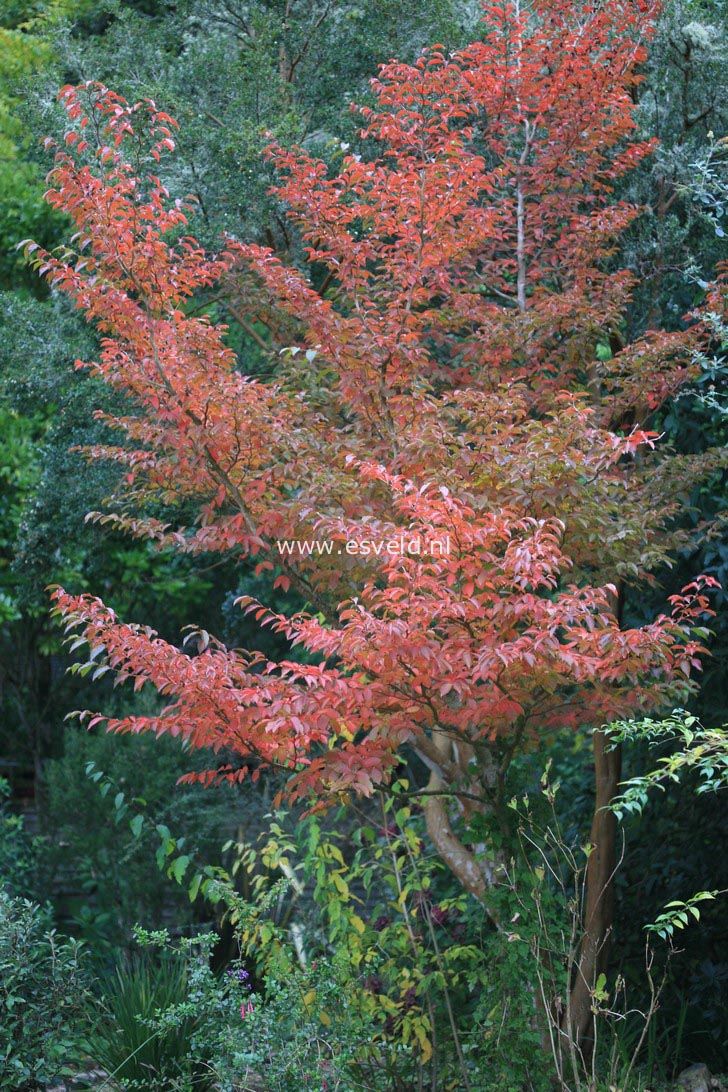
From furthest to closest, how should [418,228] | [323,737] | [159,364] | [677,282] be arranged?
[677,282] < [418,228] < [159,364] < [323,737]

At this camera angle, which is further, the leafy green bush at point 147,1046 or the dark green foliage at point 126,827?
the dark green foliage at point 126,827

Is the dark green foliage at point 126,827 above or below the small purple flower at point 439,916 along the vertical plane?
below

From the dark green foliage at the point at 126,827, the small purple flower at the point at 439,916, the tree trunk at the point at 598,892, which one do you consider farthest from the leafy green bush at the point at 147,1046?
the dark green foliage at the point at 126,827

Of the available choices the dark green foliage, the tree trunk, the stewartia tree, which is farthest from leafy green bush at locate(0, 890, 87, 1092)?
the dark green foliage

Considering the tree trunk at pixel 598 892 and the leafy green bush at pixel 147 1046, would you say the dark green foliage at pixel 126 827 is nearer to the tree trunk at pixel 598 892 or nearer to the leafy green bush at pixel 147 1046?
the leafy green bush at pixel 147 1046

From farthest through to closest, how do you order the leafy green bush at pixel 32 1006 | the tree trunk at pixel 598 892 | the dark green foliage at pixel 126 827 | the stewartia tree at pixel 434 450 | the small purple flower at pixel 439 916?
the dark green foliage at pixel 126 827 → the small purple flower at pixel 439 916 → the tree trunk at pixel 598 892 → the leafy green bush at pixel 32 1006 → the stewartia tree at pixel 434 450

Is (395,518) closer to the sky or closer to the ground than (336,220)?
closer to the ground

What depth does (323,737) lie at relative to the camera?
362cm

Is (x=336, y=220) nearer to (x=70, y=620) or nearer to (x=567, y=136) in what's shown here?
(x=567, y=136)

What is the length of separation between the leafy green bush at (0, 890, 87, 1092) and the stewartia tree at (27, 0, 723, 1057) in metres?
1.04

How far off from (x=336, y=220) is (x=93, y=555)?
3.93 metres

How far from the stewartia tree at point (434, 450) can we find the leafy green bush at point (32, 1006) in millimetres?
1036

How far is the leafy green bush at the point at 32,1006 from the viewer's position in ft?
14.0

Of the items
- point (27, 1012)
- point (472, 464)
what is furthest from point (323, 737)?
point (27, 1012)
